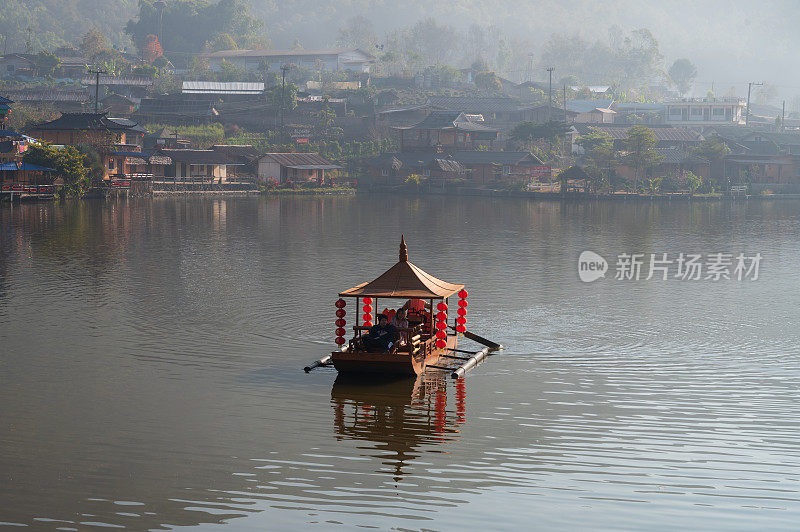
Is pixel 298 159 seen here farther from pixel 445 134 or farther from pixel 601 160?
pixel 601 160

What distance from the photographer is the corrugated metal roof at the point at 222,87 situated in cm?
12278

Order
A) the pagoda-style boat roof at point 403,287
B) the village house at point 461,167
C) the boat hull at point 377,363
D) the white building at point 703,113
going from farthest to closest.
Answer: the white building at point 703,113, the village house at point 461,167, the pagoda-style boat roof at point 403,287, the boat hull at point 377,363

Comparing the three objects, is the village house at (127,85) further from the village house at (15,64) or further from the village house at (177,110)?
the village house at (15,64)

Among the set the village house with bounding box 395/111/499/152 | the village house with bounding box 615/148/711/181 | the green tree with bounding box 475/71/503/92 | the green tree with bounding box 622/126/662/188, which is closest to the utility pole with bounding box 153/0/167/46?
the green tree with bounding box 475/71/503/92

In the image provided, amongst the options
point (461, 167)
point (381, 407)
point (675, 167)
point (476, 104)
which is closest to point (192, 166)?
point (461, 167)

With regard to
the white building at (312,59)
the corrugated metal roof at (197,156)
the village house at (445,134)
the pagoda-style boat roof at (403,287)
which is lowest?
the pagoda-style boat roof at (403,287)

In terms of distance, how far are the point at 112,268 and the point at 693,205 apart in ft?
208

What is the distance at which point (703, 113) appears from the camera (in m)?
140

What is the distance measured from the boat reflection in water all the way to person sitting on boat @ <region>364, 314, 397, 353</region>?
0.79 m

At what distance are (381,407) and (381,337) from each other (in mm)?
1912

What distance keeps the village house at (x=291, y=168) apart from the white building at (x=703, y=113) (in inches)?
2616

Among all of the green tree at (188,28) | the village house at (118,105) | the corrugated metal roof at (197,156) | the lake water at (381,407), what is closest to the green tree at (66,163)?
the corrugated metal roof at (197,156)

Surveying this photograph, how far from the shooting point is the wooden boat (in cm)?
1916

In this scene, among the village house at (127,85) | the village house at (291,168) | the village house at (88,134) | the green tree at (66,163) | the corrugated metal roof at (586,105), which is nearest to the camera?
the green tree at (66,163)
